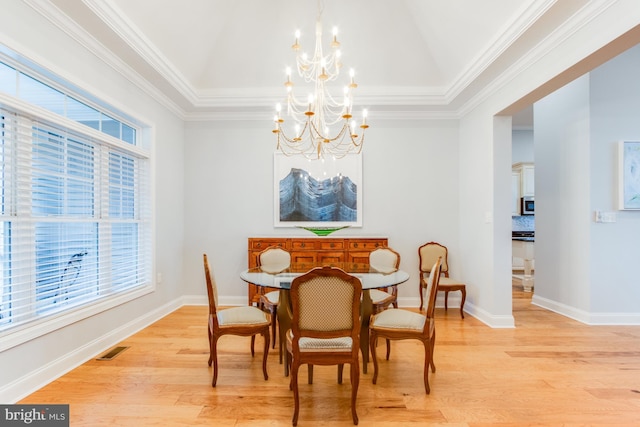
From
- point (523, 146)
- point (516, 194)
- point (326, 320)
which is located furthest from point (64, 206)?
point (523, 146)

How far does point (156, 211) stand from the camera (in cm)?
422

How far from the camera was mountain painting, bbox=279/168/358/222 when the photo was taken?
5.01m

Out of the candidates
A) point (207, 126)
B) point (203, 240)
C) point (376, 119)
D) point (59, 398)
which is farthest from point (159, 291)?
point (376, 119)

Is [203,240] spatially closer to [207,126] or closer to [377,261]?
[207,126]

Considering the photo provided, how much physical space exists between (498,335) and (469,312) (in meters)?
0.92

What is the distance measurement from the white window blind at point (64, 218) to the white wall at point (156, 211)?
238 millimetres

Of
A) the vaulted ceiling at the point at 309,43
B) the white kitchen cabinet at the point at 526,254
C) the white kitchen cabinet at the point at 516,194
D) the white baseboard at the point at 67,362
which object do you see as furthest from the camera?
the white kitchen cabinet at the point at 516,194

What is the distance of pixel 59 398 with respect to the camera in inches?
93.0

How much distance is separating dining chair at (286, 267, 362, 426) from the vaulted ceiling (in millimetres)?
2689

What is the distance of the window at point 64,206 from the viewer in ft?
7.68

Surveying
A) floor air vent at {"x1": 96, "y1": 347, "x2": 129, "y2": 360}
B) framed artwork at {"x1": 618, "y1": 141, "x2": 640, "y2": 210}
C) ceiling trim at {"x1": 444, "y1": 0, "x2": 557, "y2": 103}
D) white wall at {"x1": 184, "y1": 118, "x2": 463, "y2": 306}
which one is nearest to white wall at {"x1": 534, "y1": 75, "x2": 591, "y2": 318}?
framed artwork at {"x1": 618, "y1": 141, "x2": 640, "y2": 210}

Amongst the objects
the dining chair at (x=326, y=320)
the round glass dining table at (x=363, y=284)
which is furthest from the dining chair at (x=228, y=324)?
the dining chair at (x=326, y=320)

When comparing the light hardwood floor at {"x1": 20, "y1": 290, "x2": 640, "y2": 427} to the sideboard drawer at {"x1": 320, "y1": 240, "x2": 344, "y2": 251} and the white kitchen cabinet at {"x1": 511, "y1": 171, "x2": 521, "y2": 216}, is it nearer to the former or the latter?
the sideboard drawer at {"x1": 320, "y1": 240, "x2": 344, "y2": 251}

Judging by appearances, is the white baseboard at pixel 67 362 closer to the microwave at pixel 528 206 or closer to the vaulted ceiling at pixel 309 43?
the vaulted ceiling at pixel 309 43
